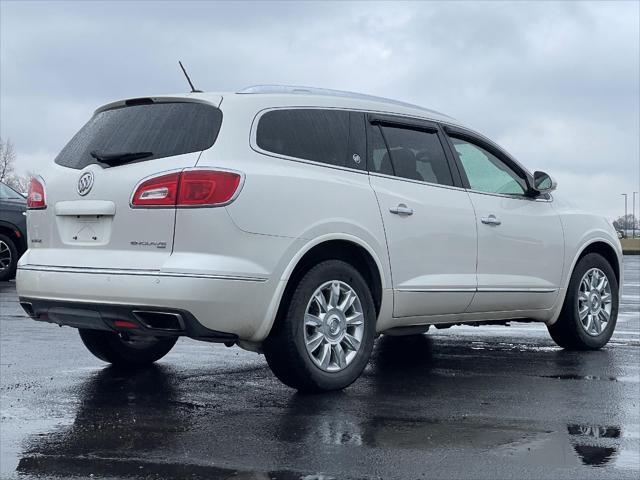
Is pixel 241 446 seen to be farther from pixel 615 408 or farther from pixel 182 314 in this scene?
pixel 615 408

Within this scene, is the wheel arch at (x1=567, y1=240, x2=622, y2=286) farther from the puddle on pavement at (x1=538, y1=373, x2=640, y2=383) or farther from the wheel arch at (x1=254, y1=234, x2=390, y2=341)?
the wheel arch at (x1=254, y1=234, x2=390, y2=341)

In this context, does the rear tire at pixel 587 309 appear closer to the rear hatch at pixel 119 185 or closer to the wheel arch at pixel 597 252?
the wheel arch at pixel 597 252

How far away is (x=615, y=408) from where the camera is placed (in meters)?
5.88

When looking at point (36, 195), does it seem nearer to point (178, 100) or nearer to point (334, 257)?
point (178, 100)

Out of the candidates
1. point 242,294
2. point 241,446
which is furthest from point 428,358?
point 241,446

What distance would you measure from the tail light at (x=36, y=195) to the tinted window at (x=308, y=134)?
1.44 meters

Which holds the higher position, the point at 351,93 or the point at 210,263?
the point at 351,93

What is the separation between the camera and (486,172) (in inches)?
310

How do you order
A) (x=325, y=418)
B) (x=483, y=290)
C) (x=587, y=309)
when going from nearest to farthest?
(x=325, y=418)
(x=483, y=290)
(x=587, y=309)

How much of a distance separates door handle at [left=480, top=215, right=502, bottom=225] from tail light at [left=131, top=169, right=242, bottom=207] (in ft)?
7.71


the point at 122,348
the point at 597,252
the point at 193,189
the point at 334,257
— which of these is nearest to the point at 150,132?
the point at 193,189

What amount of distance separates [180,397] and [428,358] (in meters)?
2.63

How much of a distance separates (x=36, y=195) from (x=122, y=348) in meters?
1.38

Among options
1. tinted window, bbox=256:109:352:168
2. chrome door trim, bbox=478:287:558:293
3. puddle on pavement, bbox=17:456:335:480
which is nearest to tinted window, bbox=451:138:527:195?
chrome door trim, bbox=478:287:558:293
